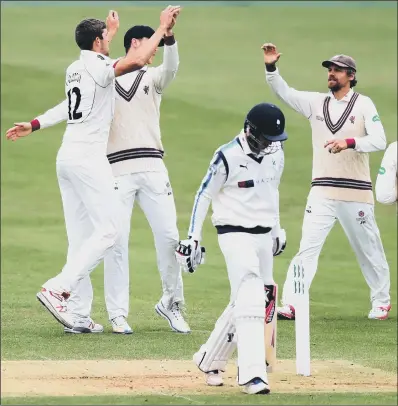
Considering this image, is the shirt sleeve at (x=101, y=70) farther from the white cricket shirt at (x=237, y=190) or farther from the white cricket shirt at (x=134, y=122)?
the white cricket shirt at (x=237, y=190)

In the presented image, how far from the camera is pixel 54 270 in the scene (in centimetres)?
1499

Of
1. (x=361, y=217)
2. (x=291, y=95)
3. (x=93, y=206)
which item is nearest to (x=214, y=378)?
(x=93, y=206)

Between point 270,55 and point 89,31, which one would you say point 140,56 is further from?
point 270,55

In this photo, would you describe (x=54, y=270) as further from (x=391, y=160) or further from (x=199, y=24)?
(x=199, y=24)

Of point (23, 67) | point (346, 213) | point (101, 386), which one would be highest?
point (23, 67)

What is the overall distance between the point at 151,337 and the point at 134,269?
4834 millimetres

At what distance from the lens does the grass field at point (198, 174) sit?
971 cm

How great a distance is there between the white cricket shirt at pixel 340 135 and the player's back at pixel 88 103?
6.83 feet

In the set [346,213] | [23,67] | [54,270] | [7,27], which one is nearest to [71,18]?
[7,27]

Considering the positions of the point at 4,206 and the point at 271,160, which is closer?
the point at 271,160

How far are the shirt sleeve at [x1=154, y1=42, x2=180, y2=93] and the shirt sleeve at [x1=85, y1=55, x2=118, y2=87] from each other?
1.78 feet

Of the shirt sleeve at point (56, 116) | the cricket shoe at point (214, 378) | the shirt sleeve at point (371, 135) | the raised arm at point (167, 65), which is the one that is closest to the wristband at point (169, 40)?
the raised arm at point (167, 65)

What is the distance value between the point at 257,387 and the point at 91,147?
2.72 m

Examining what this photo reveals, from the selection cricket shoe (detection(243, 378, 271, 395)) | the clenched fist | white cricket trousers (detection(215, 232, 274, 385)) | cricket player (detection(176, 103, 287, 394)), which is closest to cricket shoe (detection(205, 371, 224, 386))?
cricket player (detection(176, 103, 287, 394))
